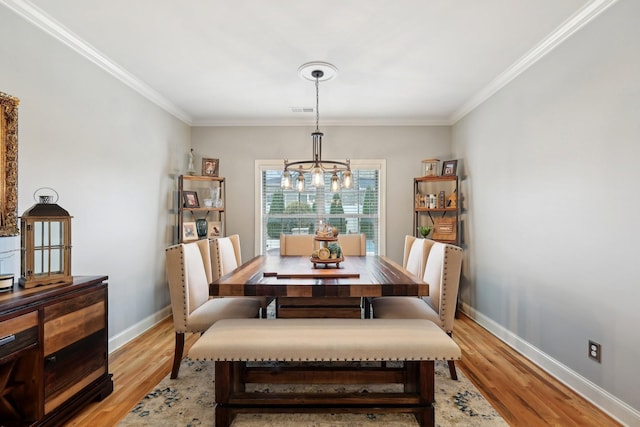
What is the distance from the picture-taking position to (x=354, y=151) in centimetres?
466

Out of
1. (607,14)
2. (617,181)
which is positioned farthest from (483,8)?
(617,181)

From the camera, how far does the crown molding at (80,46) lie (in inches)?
83.0

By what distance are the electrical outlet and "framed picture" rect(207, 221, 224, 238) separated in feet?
12.6

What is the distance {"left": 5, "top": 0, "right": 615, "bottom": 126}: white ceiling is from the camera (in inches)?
84.5

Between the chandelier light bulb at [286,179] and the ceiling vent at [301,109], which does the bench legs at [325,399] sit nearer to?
the chandelier light bulb at [286,179]

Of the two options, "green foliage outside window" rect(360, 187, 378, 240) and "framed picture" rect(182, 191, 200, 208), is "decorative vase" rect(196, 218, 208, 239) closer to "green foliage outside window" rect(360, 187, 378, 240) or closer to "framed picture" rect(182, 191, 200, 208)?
"framed picture" rect(182, 191, 200, 208)

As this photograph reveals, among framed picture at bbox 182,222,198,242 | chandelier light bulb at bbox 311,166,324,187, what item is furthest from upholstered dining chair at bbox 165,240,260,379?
framed picture at bbox 182,222,198,242

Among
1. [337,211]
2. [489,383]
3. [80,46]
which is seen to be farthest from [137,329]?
[489,383]

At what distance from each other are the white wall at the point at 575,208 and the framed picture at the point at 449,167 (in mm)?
673

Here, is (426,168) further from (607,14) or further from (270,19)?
(270,19)

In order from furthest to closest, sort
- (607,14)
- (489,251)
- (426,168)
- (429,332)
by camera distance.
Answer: (426,168), (489,251), (607,14), (429,332)

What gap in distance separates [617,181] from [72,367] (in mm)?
3384

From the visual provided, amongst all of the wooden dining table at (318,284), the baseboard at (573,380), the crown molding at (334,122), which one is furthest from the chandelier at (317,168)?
the baseboard at (573,380)

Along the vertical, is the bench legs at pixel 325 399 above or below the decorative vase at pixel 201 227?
below
